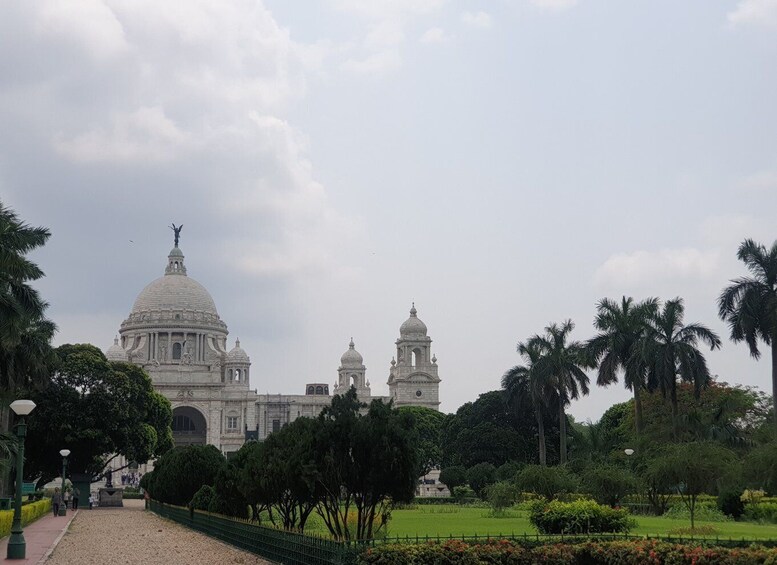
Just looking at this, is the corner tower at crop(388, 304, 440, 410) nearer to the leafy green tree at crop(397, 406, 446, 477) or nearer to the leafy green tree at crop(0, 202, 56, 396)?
the leafy green tree at crop(397, 406, 446, 477)

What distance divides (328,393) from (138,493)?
6551 cm

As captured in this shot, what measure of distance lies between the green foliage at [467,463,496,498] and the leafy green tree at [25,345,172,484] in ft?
81.0

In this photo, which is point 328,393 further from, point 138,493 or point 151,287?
point 138,493

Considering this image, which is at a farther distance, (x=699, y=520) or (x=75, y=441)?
(x=75, y=441)

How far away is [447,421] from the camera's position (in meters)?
104

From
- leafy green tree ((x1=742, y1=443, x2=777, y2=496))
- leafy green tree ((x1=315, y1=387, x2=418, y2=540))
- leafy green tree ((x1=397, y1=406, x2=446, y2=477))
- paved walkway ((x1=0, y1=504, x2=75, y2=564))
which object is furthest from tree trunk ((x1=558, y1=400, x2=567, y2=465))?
leafy green tree ((x1=315, y1=387, x2=418, y2=540))

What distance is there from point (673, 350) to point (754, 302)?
23.9 ft

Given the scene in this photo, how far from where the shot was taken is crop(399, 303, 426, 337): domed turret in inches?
5581

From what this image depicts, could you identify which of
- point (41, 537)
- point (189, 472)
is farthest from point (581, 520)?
point (189, 472)

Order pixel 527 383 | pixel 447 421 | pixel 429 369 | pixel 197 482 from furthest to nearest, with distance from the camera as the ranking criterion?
pixel 429 369 → pixel 447 421 → pixel 527 383 → pixel 197 482

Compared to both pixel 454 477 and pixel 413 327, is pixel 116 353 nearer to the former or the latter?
pixel 413 327

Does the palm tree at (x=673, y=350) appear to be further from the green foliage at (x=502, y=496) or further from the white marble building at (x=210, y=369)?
the white marble building at (x=210, y=369)

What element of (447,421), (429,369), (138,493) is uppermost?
(429,369)

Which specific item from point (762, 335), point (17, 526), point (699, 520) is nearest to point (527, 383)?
point (762, 335)
